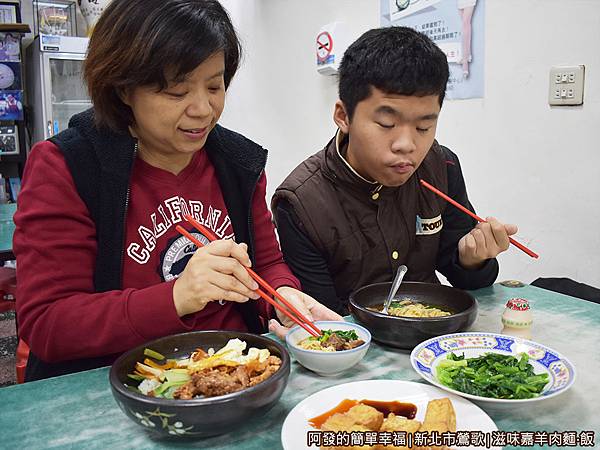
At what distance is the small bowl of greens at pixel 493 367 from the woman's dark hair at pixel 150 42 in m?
0.74

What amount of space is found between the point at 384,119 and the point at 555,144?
1083mm

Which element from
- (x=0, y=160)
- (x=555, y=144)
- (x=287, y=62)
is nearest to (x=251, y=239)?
(x=555, y=144)

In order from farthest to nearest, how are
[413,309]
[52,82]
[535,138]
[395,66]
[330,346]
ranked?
[52,82] → [535,138] → [395,66] → [413,309] → [330,346]

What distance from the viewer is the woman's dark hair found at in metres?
1.12

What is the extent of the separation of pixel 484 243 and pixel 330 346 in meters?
0.66

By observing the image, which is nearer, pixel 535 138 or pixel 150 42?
pixel 150 42

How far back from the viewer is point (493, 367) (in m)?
0.99

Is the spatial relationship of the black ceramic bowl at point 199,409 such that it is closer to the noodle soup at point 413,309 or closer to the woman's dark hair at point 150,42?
the noodle soup at point 413,309

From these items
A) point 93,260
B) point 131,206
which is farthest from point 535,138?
point 93,260

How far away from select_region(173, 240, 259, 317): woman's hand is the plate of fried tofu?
0.25m

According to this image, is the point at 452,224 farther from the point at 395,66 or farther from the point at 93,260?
the point at 93,260

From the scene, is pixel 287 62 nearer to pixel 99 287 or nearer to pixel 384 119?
pixel 384 119

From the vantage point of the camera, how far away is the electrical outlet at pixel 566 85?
208 cm

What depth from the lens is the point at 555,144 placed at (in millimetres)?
2207
